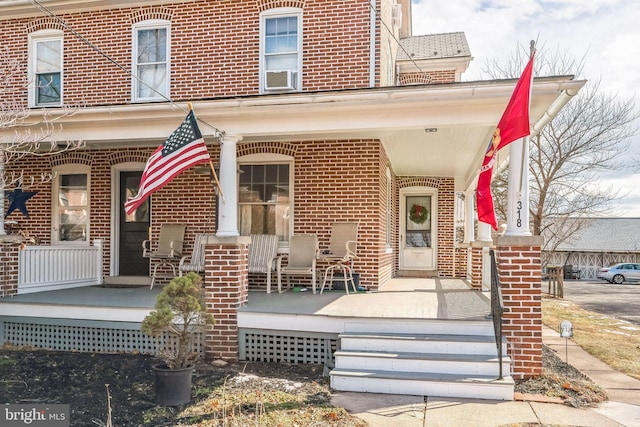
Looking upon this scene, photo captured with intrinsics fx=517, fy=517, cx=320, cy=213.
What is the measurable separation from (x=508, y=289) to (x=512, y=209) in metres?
0.97

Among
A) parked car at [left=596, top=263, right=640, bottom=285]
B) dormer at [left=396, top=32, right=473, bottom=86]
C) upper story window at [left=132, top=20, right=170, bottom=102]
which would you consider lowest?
parked car at [left=596, top=263, right=640, bottom=285]

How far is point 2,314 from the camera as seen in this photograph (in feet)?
26.4

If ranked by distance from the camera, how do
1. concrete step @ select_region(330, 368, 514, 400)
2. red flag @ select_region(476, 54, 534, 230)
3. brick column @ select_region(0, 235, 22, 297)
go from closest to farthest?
concrete step @ select_region(330, 368, 514, 400), red flag @ select_region(476, 54, 534, 230), brick column @ select_region(0, 235, 22, 297)

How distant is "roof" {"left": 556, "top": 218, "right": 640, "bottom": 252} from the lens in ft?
147

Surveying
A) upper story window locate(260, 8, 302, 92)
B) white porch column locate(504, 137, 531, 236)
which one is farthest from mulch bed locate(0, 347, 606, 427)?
upper story window locate(260, 8, 302, 92)

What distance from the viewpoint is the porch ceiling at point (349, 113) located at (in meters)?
6.45

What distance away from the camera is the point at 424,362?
228 inches

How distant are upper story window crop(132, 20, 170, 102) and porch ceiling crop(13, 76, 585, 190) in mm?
2636

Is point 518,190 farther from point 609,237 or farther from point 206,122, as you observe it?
point 609,237

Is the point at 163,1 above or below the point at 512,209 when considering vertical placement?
above

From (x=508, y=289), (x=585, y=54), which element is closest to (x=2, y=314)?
(x=508, y=289)

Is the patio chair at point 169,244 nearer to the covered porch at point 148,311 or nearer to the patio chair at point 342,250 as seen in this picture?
the covered porch at point 148,311

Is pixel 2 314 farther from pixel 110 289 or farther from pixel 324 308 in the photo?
pixel 324 308

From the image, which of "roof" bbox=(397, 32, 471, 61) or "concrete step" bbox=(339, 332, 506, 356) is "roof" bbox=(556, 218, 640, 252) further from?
"concrete step" bbox=(339, 332, 506, 356)
